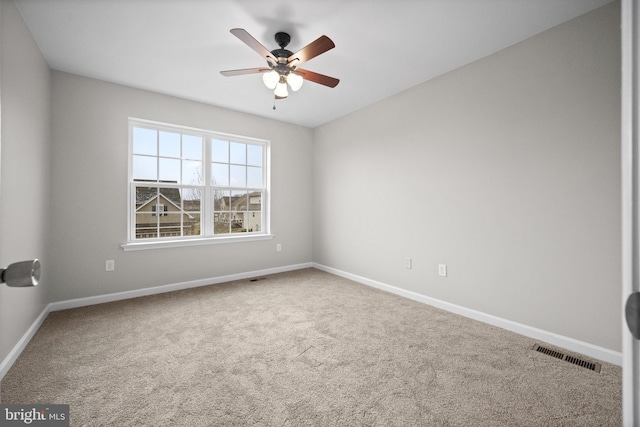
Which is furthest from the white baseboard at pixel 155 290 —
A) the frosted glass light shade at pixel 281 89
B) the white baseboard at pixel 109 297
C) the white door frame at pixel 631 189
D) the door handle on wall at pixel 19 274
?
the white door frame at pixel 631 189

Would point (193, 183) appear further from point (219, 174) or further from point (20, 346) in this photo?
point (20, 346)

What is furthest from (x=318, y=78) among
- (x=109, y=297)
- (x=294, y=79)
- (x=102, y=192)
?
(x=109, y=297)

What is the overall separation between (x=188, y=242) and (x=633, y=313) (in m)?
4.03

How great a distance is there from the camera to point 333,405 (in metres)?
1.61

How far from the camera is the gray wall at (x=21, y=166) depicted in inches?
76.0

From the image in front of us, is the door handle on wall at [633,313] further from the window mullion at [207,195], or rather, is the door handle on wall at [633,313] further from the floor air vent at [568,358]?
the window mullion at [207,195]

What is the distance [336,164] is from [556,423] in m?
3.74

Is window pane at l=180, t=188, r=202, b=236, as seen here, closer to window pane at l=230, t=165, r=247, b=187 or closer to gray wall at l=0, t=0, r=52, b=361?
window pane at l=230, t=165, r=247, b=187

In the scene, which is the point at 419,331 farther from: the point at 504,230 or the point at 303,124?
the point at 303,124

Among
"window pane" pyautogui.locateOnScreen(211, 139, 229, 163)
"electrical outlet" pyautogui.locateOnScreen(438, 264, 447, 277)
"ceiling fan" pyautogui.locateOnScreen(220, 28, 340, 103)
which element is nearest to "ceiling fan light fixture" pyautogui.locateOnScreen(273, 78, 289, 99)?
"ceiling fan" pyautogui.locateOnScreen(220, 28, 340, 103)

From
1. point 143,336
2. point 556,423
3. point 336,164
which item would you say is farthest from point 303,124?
point 556,423

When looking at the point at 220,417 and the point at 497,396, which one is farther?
the point at 497,396

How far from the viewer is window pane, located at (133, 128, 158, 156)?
3545 millimetres

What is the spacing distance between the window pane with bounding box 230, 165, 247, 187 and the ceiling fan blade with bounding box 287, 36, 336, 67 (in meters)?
2.32
